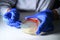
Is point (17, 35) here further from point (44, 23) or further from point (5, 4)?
point (5, 4)

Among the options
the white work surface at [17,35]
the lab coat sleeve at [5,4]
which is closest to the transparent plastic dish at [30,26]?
the white work surface at [17,35]

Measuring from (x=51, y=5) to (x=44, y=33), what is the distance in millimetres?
399

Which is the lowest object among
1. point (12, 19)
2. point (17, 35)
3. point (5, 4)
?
point (17, 35)

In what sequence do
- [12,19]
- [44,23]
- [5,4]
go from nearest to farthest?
[44,23] → [12,19] → [5,4]

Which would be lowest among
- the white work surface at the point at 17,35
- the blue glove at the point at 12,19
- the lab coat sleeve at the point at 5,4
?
the white work surface at the point at 17,35

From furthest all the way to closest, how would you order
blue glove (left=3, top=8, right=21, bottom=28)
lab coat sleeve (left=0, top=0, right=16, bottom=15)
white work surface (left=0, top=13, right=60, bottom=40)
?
lab coat sleeve (left=0, top=0, right=16, bottom=15), blue glove (left=3, top=8, right=21, bottom=28), white work surface (left=0, top=13, right=60, bottom=40)

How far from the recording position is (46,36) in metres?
0.97

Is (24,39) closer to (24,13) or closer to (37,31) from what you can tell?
(37,31)

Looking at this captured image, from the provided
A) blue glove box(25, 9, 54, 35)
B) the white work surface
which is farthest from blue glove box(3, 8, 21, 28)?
blue glove box(25, 9, 54, 35)

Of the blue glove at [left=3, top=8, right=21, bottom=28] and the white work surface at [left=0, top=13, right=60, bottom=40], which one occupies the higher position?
the blue glove at [left=3, top=8, right=21, bottom=28]

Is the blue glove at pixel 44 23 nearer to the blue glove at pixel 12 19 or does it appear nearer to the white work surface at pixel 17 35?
the white work surface at pixel 17 35

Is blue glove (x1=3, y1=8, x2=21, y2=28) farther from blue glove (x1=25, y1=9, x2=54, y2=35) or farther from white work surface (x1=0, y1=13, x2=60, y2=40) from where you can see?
blue glove (x1=25, y1=9, x2=54, y2=35)

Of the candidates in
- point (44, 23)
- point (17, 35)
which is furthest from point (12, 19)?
point (44, 23)

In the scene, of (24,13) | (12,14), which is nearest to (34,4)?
(24,13)
